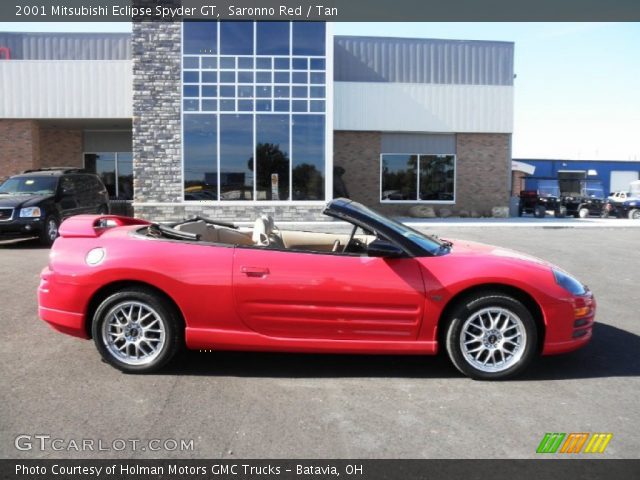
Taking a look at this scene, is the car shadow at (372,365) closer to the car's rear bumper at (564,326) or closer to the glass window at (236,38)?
the car's rear bumper at (564,326)

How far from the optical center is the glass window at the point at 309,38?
18.7 metres

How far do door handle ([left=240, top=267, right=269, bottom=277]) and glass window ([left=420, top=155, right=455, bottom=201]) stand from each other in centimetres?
2071

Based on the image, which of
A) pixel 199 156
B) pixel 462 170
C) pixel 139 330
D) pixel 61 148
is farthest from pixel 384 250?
pixel 61 148

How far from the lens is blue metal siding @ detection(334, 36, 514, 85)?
23.2 meters

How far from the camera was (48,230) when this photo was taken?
12.4 metres

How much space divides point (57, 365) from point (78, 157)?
76.1 feet

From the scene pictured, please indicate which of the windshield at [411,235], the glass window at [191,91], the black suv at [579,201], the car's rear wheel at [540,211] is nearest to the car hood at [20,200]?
the glass window at [191,91]

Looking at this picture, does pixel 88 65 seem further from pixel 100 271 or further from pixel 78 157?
pixel 100 271

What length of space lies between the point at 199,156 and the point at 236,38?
13.1 feet

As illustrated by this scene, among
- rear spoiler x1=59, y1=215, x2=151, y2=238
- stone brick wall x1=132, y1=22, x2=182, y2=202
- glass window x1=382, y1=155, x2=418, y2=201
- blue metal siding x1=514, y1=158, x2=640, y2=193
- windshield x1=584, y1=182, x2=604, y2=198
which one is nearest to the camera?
rear spoiler x1=59, y1=215, x2=151, y2=238

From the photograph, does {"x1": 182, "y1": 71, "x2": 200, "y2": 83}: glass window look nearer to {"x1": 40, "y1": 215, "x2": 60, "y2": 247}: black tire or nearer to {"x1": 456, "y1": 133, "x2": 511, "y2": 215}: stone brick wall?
{"x1": 40, "y1": 215, "x2": 60, "y2": 247}: black tire

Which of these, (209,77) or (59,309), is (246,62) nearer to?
(209,77)

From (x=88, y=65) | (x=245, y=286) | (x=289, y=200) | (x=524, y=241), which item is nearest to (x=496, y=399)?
(x=245, y=286)

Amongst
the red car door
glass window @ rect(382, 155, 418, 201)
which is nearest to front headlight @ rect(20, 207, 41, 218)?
the red car door
